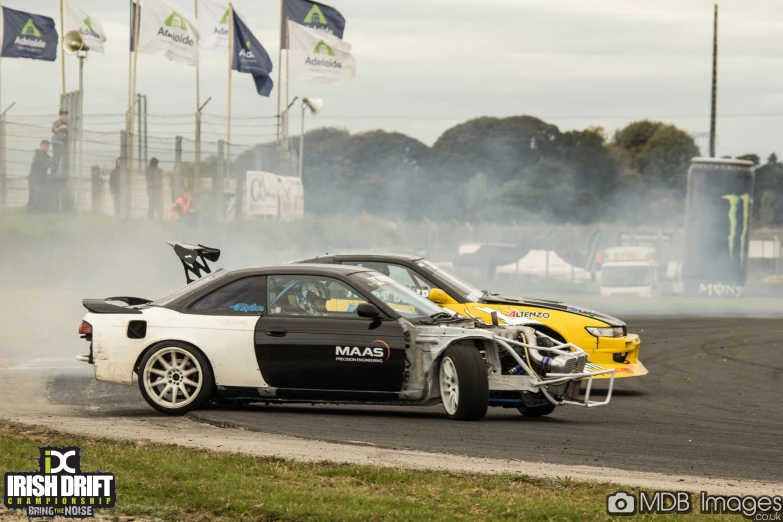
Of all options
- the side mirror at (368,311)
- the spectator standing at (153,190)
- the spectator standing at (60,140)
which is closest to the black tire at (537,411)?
the side mirror at (368,311)

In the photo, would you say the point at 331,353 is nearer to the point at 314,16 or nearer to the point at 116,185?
the point at 116,185

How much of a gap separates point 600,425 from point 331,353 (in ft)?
7.69

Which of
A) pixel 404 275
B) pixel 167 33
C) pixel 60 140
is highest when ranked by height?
pixel 167 33

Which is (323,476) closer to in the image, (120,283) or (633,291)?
(120,283)

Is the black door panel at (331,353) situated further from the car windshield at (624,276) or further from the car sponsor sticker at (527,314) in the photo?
the car windshield at (624,276)

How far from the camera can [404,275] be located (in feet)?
39.5

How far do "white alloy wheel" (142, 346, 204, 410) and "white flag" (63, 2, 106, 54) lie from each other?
62.5ft

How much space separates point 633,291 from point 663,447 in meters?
27.1

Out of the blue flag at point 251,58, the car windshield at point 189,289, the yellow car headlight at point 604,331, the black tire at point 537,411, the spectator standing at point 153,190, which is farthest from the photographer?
the blue flag at point 251,58

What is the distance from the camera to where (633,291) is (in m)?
35.2

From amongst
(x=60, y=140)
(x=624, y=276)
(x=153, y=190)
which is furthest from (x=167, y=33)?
(x=624, y=276)

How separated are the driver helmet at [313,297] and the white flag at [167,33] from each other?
19523 mm

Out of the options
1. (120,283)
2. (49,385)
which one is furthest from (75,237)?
(49,385)

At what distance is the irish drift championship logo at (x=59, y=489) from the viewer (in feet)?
20.0
